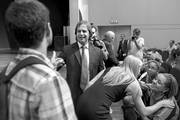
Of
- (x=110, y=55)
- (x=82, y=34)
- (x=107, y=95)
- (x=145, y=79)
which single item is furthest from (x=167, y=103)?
(x=110, y=55)

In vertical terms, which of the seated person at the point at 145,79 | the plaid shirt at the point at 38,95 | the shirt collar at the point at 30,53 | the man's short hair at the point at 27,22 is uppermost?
the man's short hair at the point at 27,22

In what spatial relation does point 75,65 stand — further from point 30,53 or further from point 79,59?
point 30,53

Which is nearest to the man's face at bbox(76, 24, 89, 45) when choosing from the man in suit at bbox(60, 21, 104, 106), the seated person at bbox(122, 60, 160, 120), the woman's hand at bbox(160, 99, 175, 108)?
the man in suit at bbox(60, 21, 104, 106)

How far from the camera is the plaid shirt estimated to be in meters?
1.15

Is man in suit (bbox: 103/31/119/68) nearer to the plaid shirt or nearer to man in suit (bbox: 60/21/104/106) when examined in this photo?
man in suit (bbox: 60/21/104/106)

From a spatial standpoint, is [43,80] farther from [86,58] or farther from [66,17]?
[66,17]

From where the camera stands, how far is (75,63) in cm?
342

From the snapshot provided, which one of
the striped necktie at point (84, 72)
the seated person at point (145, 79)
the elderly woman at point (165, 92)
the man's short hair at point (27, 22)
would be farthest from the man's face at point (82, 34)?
the man's short hair at point (27, 22)

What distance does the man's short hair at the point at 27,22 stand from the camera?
3.92 feet

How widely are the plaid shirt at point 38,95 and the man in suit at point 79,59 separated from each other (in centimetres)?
213

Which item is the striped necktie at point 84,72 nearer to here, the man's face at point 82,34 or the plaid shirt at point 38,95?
the man's face at point 82,34

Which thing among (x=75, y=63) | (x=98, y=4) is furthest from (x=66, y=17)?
(x=75, y=63)

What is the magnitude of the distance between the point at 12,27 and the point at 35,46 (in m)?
0.12

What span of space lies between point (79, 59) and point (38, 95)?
7.49 feet
